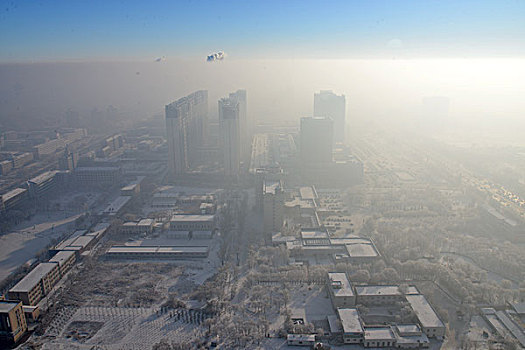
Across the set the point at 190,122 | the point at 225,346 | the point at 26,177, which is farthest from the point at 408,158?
the point at 26,177

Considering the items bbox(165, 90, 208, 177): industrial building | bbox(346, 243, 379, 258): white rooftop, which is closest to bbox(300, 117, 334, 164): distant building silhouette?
bbox(165, 90, 208, 177): industrial building

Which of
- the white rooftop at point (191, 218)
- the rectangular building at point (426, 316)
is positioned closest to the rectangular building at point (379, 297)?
the rectangular building at point (426, 316)

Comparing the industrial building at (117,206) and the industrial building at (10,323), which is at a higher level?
the industrial building at (117,206)

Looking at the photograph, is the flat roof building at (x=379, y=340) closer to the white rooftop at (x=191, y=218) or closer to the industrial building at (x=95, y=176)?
the white rooftop at (x=191, y=218)

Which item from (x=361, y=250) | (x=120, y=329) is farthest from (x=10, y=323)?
(x=361, y=250)

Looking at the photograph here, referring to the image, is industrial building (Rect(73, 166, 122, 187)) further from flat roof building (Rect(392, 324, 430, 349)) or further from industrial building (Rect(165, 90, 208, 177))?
flat roof building (Rect(392, 324, 430, 349))

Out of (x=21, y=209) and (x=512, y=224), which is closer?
(x=512, y=224)

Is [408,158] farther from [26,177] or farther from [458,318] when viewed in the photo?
[26,177]

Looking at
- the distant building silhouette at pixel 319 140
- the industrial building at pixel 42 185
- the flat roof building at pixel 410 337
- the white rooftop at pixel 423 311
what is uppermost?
the distant building silhouette at pixel 319 140
